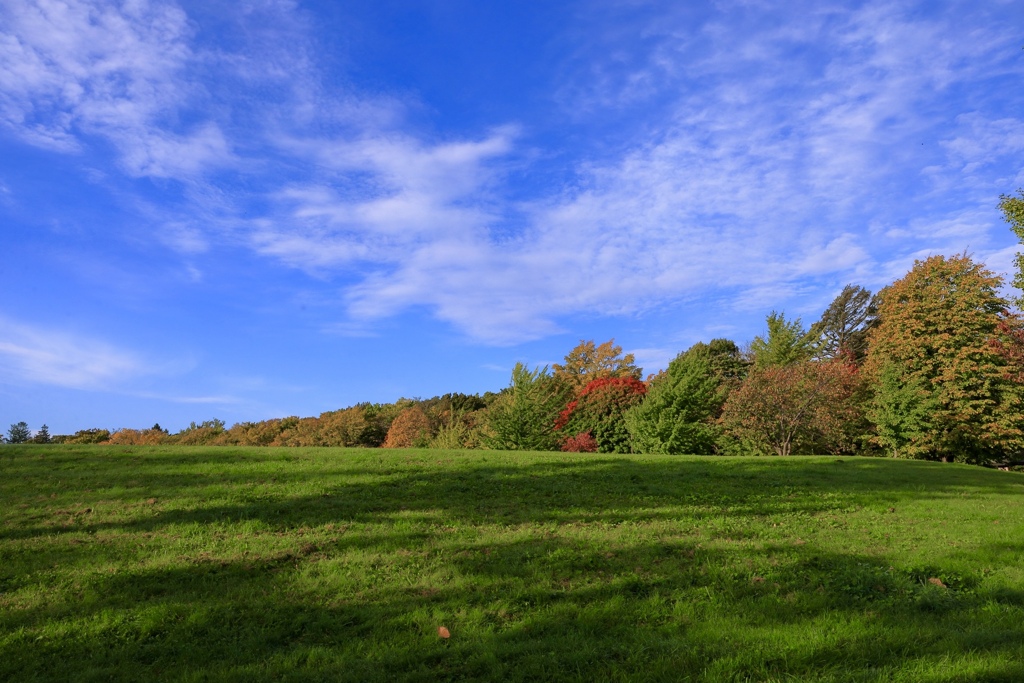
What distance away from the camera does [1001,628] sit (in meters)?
5.99

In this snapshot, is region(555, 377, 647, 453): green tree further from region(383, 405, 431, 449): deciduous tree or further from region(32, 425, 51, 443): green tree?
region(32, 425, 51, 443): green tree

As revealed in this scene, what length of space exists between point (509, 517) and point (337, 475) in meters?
6.70

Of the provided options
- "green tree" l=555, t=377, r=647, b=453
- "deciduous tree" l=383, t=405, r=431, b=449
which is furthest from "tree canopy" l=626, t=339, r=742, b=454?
"deciduous tree" l=383, t=405, r=431, b=449

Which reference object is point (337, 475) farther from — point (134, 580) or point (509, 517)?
point (134, 580)

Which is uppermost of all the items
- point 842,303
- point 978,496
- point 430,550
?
point 842,303

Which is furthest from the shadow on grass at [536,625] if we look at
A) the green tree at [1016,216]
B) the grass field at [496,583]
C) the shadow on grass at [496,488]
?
the green tree at [1016,216]

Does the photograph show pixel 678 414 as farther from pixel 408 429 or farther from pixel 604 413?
pixel 408 429

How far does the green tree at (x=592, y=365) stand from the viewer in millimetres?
59763

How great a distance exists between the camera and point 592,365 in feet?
204

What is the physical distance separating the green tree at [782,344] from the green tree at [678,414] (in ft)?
60.6

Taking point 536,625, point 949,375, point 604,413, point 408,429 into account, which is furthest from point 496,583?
point 408,429

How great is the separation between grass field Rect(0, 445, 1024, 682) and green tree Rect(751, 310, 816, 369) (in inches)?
1824

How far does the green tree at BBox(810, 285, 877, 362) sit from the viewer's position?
68.7 meters

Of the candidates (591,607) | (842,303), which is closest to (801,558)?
(591,607)
